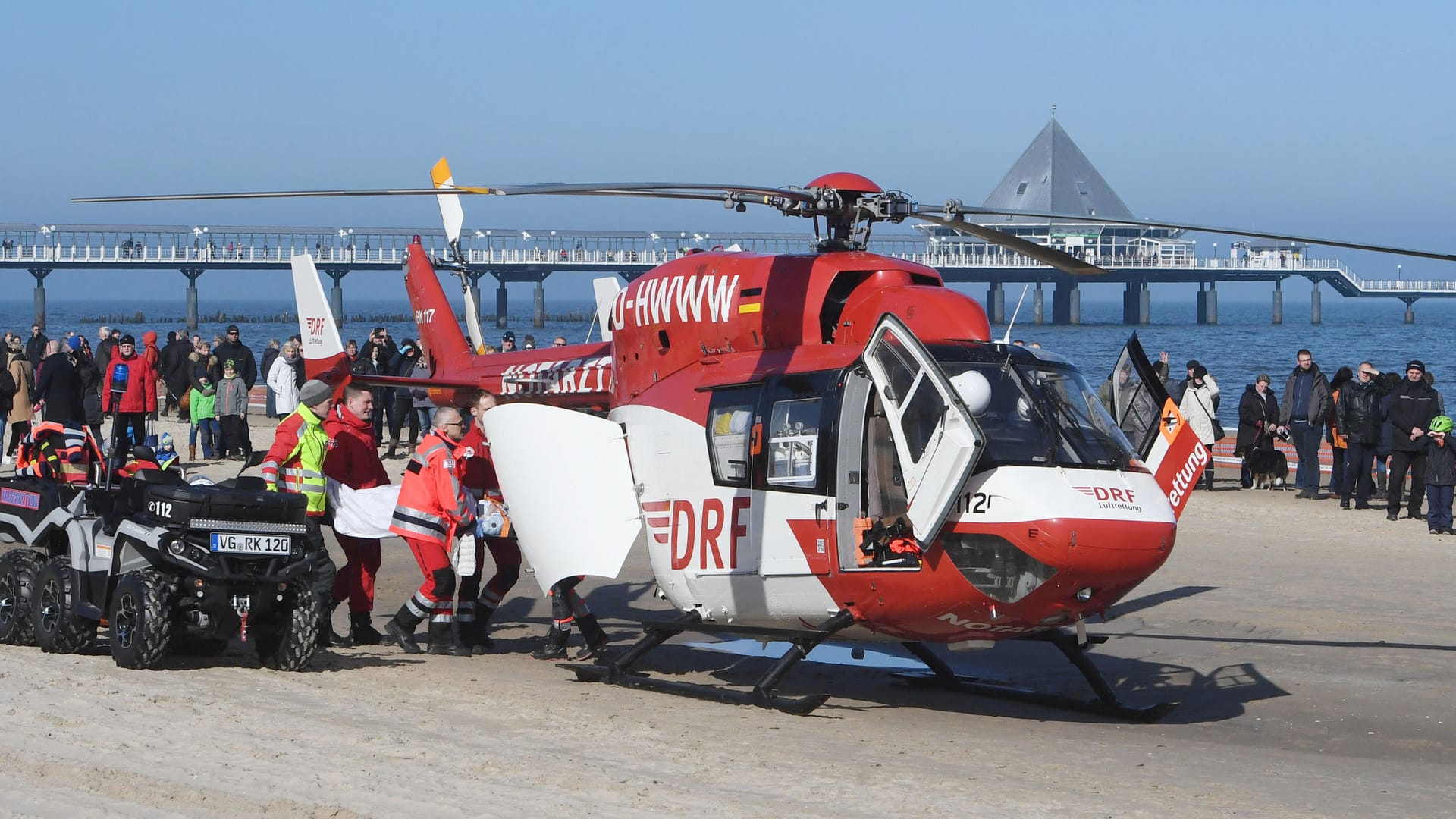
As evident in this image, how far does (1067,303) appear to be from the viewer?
146 m

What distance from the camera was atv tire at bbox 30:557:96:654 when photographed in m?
9.00

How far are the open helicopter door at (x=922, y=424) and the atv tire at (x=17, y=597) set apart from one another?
530 cm

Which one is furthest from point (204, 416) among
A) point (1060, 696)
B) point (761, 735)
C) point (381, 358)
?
point (761, 735)

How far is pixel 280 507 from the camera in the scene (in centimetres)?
877

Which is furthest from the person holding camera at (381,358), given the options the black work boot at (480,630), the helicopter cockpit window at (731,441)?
the helicopter cockpit window at (731,441)

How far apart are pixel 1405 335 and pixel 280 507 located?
114 meters

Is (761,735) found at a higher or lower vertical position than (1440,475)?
lower

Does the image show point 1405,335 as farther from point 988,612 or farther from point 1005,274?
point 988,612

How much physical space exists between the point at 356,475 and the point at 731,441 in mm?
3086

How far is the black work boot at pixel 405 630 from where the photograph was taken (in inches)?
405

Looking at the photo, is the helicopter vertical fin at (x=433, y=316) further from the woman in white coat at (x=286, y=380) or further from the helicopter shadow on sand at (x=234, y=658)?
the woman in white coat at (x=286, y=380)

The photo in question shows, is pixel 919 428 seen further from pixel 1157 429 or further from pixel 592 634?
pixel 592 634

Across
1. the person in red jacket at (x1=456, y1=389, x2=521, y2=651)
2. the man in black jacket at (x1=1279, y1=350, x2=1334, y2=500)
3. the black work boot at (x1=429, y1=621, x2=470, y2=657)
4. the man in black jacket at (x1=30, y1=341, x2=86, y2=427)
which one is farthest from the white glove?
the man in black jacket at (x1=1279, y1=350, x2=1334, y2=500)

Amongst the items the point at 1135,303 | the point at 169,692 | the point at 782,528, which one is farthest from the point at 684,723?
the point at 1135,303
